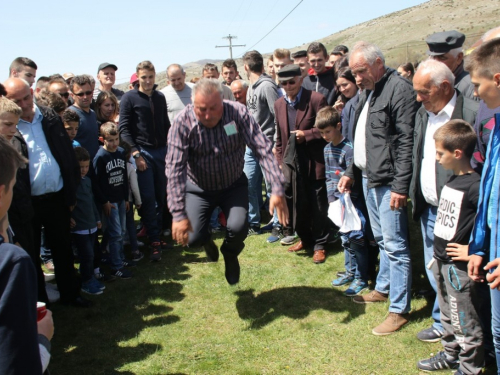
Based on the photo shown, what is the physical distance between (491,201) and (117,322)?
3.48 m

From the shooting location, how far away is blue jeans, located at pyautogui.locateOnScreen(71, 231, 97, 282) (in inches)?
195

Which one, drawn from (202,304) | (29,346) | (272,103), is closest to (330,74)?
(272,103)

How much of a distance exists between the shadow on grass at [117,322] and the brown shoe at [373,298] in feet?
5.87

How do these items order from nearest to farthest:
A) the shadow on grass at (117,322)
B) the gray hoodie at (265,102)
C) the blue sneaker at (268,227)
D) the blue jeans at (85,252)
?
the shadow on grass at (117,322) → the blue jeans at (85,252) → the gray hoodie at (265,102) → the blue sneaker at (268,227)

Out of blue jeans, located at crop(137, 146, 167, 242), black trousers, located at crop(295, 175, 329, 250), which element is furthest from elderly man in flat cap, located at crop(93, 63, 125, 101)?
black trousers, located at crop(295, 175, 329, 250)

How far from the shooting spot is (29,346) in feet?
4.85

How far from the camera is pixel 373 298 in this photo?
4387 mm

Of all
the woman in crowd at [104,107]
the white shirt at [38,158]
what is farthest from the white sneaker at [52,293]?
the woman in crowd at [104,107]

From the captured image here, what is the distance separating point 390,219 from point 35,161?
324 centimetres

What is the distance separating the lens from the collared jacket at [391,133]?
356 centimetres

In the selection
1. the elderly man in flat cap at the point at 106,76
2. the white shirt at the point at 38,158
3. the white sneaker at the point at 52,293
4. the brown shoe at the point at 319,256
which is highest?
the elderly man in flat cap at the point at 106,76

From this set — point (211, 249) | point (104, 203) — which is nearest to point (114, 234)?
point (104, 203)

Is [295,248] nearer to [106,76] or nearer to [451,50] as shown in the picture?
[451,50]

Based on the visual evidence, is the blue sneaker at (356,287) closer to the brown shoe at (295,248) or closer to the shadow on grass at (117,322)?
the brown shoe at (295,248)
